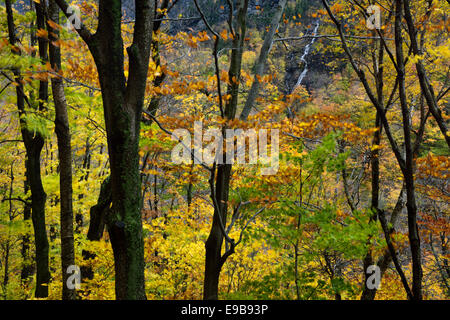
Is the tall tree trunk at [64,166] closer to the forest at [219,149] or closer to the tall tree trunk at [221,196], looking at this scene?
the forest at [219,149]

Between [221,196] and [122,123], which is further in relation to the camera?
[221,196]

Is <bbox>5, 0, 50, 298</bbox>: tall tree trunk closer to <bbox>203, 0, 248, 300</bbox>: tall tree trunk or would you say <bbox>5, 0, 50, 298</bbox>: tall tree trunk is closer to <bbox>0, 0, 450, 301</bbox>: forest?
<bbox>0, 0, 450, 301</bbox>: forest

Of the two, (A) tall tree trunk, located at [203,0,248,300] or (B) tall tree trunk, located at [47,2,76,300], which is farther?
(B) tall tree trunk, located at [47,2,76,300]

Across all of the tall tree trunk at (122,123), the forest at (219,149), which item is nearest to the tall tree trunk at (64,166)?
the forest at (219,149)

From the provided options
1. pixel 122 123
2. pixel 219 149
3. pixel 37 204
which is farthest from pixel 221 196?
pixel 37 204

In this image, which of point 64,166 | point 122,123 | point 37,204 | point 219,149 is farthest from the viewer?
point 37,204

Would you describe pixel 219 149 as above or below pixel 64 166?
above

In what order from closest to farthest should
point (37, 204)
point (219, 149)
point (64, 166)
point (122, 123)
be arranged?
point (122, 123) < point (219, 149) < point (64, 166) < point (37, 204)

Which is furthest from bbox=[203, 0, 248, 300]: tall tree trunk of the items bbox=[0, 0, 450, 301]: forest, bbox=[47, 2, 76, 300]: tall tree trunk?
bbox=[47, 2, 76, 300]: tall tree trunk

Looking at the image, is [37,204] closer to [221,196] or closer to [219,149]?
[221,196]

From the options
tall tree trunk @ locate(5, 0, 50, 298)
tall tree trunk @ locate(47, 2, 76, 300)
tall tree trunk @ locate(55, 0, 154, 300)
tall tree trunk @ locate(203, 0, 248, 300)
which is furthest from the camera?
tall tree trunk @ locate(5, 0, 50, 298)

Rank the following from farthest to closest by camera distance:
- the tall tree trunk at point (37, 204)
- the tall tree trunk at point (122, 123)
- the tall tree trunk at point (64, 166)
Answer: the tall tree trunk at point (37, 204), the tall tree trunk at point (64, 166), the tall tree trunk at point (122, 123)

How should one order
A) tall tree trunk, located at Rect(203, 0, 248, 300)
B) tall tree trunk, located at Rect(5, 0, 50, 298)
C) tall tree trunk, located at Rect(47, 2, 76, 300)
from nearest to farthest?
tall tree trunk, located at Rect(203, 0, 248, 300), tall tree trunk, located at Rect(47, 2, 76, 300), tall tree trunk, located at Rect(5, 0, 50, 298)

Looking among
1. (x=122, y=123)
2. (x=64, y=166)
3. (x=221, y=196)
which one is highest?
(x=122, y=123)
